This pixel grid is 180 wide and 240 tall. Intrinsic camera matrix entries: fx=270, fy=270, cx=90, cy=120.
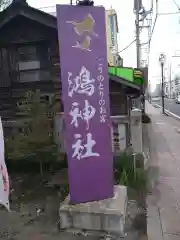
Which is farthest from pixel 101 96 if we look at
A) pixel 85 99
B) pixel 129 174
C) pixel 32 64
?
pixel 32 64

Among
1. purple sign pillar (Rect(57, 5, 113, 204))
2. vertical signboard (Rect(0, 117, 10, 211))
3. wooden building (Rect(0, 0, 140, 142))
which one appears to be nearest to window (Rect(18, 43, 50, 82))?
wooden building (Rect(0, 0, 140, 142))

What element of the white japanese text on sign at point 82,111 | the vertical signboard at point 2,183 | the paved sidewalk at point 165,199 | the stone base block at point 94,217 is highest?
the white japanese text on sign at point 82,111

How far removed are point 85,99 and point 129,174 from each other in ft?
9.18

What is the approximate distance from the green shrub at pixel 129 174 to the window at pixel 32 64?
4.42m

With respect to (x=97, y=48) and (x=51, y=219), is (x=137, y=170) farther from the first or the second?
(x=97, y=48)

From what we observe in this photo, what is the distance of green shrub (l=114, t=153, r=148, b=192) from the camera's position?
620 centimetres

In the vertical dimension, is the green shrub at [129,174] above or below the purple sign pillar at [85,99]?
below

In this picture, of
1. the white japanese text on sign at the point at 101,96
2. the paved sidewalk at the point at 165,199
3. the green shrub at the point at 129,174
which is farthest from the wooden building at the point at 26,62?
the white japanese text on sign at the point at 101,96

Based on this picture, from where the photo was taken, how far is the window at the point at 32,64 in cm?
952

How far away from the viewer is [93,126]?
4.52 meters

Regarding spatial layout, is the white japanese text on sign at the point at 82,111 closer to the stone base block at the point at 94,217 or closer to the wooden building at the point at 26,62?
the stone base block at the point at 94,217

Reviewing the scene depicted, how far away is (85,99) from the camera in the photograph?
14.6 ft

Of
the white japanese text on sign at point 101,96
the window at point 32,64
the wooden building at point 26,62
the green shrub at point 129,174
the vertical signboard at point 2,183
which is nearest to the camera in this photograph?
the vertical signboard at point 2,183

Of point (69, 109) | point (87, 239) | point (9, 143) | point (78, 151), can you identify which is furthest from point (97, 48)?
point (9, 143)
